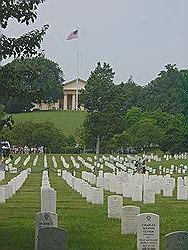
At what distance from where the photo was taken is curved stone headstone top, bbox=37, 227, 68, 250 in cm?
995

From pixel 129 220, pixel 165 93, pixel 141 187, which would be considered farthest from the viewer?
pixel 165 93

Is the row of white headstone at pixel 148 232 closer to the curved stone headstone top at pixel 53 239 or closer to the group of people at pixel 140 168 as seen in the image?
the curved stone headstone top at pixel 53 239

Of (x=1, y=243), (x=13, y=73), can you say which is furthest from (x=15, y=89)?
(x=1, y=243)

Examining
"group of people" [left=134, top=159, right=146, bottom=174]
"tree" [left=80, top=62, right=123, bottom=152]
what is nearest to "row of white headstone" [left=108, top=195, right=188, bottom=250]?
"group of people" [left=134, top=159, right=146, bottom=174]

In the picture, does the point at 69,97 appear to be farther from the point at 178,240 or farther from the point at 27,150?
the point at 178,240

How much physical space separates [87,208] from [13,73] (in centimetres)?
698

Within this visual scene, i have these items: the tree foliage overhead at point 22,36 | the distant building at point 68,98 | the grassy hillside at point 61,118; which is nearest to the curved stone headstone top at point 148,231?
the tree foliage overhead at point 22,36

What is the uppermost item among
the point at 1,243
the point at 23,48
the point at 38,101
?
the point at 23,48

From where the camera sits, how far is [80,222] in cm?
1517

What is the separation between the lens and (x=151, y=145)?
76312mm

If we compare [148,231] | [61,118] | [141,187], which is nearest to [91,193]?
[141,187]

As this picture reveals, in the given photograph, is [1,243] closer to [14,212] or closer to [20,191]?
[14,212]

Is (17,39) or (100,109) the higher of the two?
(100,109)

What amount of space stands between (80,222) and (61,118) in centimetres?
9383
